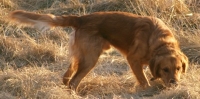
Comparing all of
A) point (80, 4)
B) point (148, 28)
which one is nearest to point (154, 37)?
point (148, 28)

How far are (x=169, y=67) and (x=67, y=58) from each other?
2105 mm

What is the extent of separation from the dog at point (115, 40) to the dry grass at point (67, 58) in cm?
25

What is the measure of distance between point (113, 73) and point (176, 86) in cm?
133

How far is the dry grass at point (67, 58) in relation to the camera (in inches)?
234

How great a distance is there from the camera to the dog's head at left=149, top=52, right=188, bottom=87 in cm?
599

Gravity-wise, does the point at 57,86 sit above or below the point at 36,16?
below

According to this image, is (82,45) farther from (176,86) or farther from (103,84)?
(176,86)

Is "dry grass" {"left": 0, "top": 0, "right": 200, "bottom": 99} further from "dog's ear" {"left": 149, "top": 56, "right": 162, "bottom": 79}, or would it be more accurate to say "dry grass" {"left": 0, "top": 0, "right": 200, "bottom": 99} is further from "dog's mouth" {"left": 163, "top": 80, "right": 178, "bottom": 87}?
"dog's ear" {"left": 149, "top": 56, "right": 162, "bottom": 79}

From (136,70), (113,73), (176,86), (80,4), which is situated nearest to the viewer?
(176,86)

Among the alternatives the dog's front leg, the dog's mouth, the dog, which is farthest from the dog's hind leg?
the dog's mouth

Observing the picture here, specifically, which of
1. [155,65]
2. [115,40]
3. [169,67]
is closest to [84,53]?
[115,40]

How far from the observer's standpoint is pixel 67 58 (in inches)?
299

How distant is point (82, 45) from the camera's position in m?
6.23

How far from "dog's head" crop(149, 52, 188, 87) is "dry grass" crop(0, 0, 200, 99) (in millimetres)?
132
